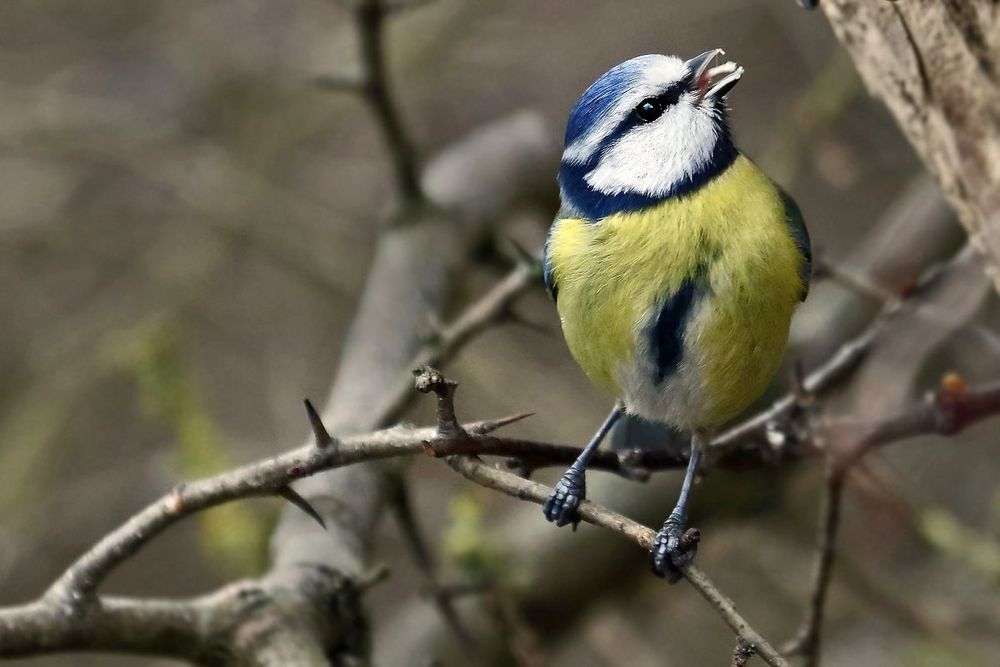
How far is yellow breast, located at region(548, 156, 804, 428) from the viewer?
1797mm

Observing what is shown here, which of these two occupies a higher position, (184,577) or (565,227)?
(184,577)

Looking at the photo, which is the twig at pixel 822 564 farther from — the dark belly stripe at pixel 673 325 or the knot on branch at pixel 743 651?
the knot on branch at pixel 743 651

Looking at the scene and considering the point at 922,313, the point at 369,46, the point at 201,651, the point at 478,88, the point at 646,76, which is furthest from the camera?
the point at 478,88

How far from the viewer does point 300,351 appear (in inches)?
199

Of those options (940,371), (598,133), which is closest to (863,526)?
(940,371)

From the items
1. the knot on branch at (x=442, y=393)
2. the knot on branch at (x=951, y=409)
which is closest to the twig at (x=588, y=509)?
the knot on branch at (x=442, y=393)

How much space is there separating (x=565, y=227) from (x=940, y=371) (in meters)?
2.16

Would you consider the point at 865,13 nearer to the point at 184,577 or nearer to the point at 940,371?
the point at 940,371

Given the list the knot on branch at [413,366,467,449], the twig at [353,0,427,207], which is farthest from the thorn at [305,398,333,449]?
the twig at [353,0,427,207]

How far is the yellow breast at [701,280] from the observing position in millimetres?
1797

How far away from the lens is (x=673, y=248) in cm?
180

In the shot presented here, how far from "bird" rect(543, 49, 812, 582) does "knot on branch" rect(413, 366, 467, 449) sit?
35 centimetres

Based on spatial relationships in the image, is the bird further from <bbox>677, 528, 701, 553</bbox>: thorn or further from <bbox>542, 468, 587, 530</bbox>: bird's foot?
<bbox>677, 528, 701, 553</bbox>: thorn

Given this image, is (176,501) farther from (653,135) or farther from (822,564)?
(822,564)
